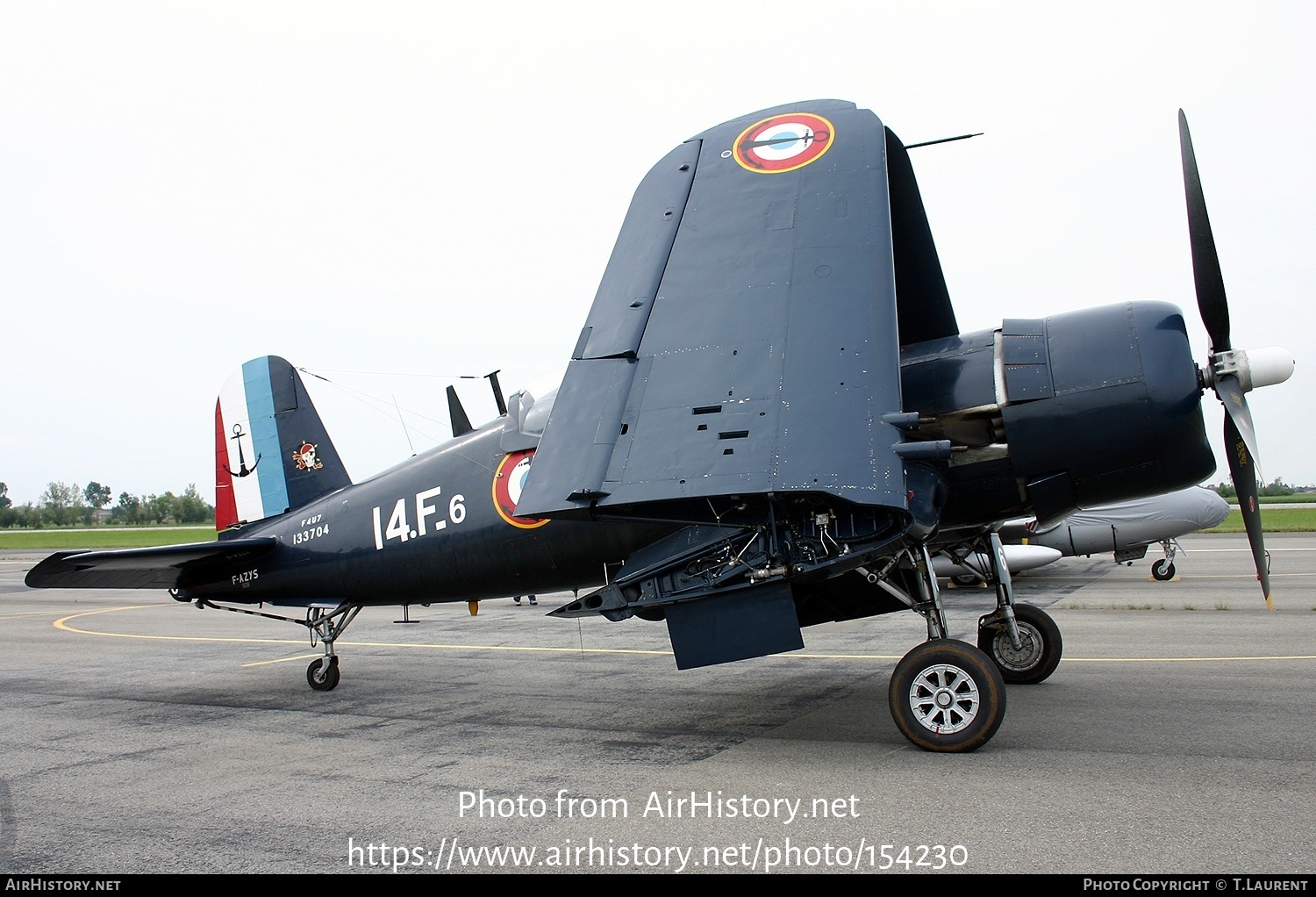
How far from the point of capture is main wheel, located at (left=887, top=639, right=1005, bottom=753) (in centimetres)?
603

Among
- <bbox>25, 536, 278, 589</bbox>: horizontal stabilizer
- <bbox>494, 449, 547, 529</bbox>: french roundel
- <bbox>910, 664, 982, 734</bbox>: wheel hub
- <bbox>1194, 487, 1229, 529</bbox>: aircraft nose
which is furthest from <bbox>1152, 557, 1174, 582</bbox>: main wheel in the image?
<bbox>25, 536, 278, 589</bbox>: horizontal stabilizer

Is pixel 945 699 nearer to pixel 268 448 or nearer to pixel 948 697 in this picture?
pixel 948 697

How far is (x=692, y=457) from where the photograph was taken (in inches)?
244

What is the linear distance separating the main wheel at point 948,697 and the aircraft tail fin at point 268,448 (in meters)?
7.55

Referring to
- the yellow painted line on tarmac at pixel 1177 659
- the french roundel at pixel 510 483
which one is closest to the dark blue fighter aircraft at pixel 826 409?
the french roundel at pixel 510 483

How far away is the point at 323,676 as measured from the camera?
1010cm

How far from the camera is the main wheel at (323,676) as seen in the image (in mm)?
10094

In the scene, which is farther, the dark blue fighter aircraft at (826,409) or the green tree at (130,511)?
the green tree at (130,511)

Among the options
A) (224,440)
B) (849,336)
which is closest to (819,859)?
(849,336)

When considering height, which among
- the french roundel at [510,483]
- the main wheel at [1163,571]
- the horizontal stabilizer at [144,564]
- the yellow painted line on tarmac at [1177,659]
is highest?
the french roundel at [510,483]

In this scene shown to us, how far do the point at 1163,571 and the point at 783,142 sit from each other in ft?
59.7

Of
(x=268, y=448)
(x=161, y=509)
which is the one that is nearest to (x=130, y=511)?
(x=161, y=509)

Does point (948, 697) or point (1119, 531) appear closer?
point (948, 697)

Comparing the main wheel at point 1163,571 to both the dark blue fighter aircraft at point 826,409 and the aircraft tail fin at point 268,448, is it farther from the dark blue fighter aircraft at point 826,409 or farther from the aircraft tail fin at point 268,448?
the aircraft tail fin at point 268,448
